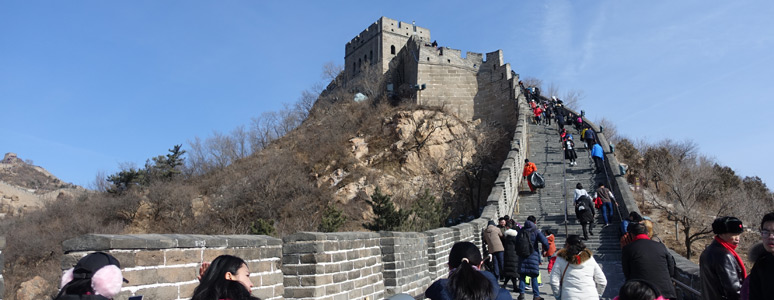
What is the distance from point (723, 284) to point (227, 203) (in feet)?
99.1

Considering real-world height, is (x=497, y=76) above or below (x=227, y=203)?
above

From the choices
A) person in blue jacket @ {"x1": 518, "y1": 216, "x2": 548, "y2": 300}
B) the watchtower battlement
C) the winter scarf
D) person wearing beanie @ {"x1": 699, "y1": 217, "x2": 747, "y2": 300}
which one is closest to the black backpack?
person in blue jacket @ {"x1": 518, "y1": 216, "x2": 548, "y2": 300}

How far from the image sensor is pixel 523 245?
905cm

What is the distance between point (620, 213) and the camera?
15273 mm

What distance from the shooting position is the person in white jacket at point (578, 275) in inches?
202

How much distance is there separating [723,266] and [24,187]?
91.6 meters

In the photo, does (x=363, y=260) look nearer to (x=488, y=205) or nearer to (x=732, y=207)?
(x=488, y=205)

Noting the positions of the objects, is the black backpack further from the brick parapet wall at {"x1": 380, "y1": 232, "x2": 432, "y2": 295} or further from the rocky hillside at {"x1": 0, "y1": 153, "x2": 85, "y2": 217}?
the rocky hillside at {"x1": 0, "y1": 153, "x2": 85, "y2": 217}

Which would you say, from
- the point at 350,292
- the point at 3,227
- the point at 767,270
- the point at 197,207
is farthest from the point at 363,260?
the point at 3,227

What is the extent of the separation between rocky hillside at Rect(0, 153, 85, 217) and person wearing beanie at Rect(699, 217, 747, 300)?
52.1 metres

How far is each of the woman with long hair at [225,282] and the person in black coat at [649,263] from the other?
4.04 meters

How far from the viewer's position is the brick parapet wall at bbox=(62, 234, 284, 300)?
3.15 meters

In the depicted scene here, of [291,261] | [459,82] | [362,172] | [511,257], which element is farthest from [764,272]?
[459,82]

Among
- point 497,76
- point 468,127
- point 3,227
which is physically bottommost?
point 3,227
